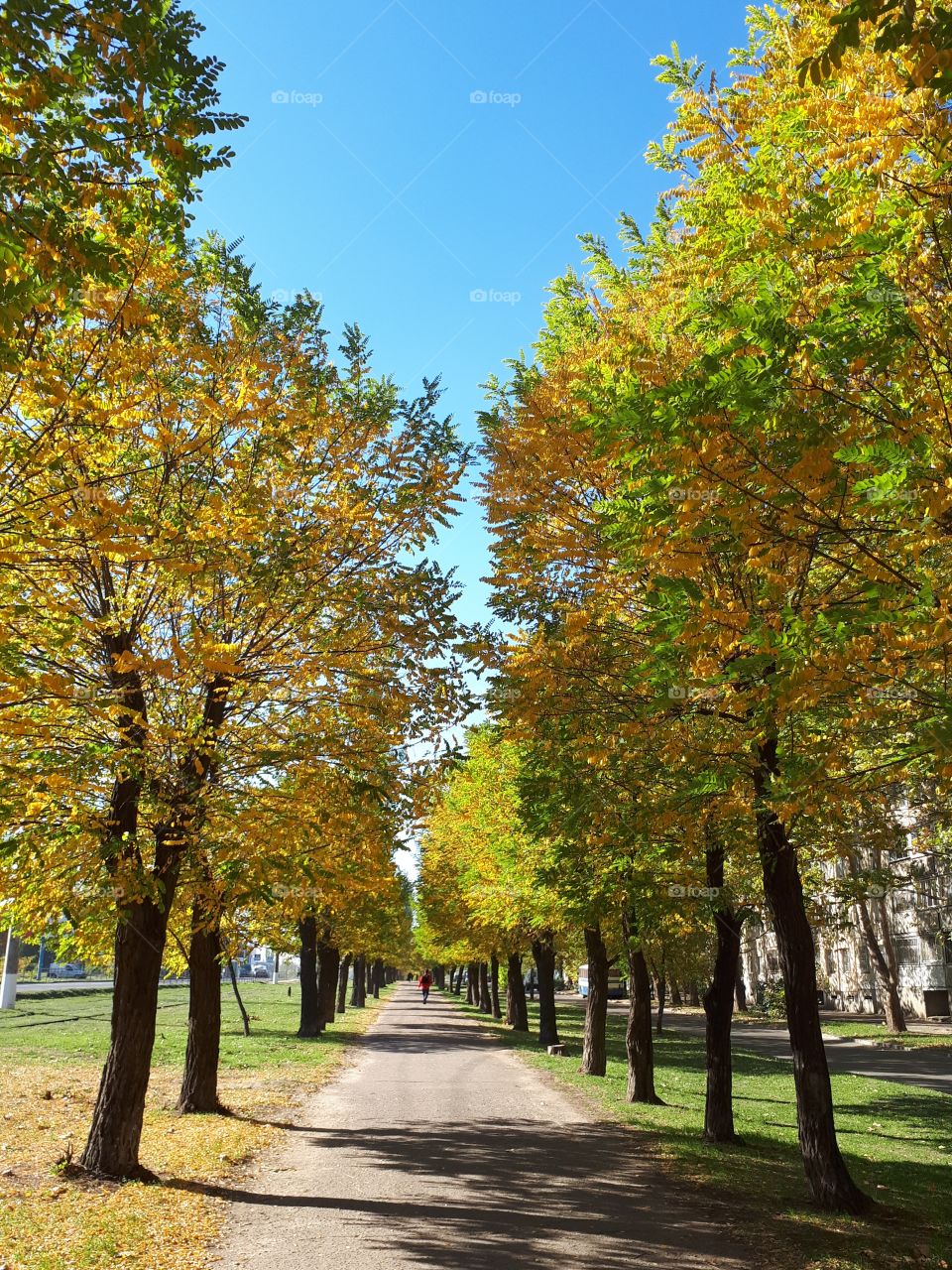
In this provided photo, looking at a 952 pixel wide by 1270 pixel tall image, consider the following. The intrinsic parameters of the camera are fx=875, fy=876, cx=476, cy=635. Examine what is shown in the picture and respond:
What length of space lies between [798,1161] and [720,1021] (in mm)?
2022

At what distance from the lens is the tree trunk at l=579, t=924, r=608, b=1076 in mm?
20531

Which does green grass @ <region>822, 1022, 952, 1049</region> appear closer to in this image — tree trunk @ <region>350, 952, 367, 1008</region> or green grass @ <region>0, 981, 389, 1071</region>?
green grass @ <region>0, 981, 389, 1071</region>

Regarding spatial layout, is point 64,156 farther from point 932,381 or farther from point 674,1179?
point 674,1179

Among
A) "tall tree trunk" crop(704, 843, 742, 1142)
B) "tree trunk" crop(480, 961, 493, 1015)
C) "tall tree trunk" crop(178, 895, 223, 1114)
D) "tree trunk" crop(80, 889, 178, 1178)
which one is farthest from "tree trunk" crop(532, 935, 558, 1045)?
"tree trunk" crop(480, 961, 493, 1015)

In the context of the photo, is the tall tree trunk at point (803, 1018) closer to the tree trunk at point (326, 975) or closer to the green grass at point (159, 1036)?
the green grass at point (159, 1036)

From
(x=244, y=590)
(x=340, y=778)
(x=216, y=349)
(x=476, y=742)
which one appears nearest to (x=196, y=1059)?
(x=340, y=778)

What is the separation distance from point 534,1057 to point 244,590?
20.2m

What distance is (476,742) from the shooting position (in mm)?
24484

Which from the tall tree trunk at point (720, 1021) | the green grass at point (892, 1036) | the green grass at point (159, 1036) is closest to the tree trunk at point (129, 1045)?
the tall tree trunk at point (720, 1021)

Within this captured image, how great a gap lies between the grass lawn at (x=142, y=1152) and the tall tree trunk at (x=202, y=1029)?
0.41 metres

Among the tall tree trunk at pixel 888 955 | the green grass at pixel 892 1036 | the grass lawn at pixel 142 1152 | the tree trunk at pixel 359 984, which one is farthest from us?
the tree trunk at pixel 359 984

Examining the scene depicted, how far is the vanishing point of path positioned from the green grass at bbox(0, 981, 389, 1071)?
24.8 ft

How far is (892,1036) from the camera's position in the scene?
34.9m

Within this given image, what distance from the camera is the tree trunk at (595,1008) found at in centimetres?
2053
